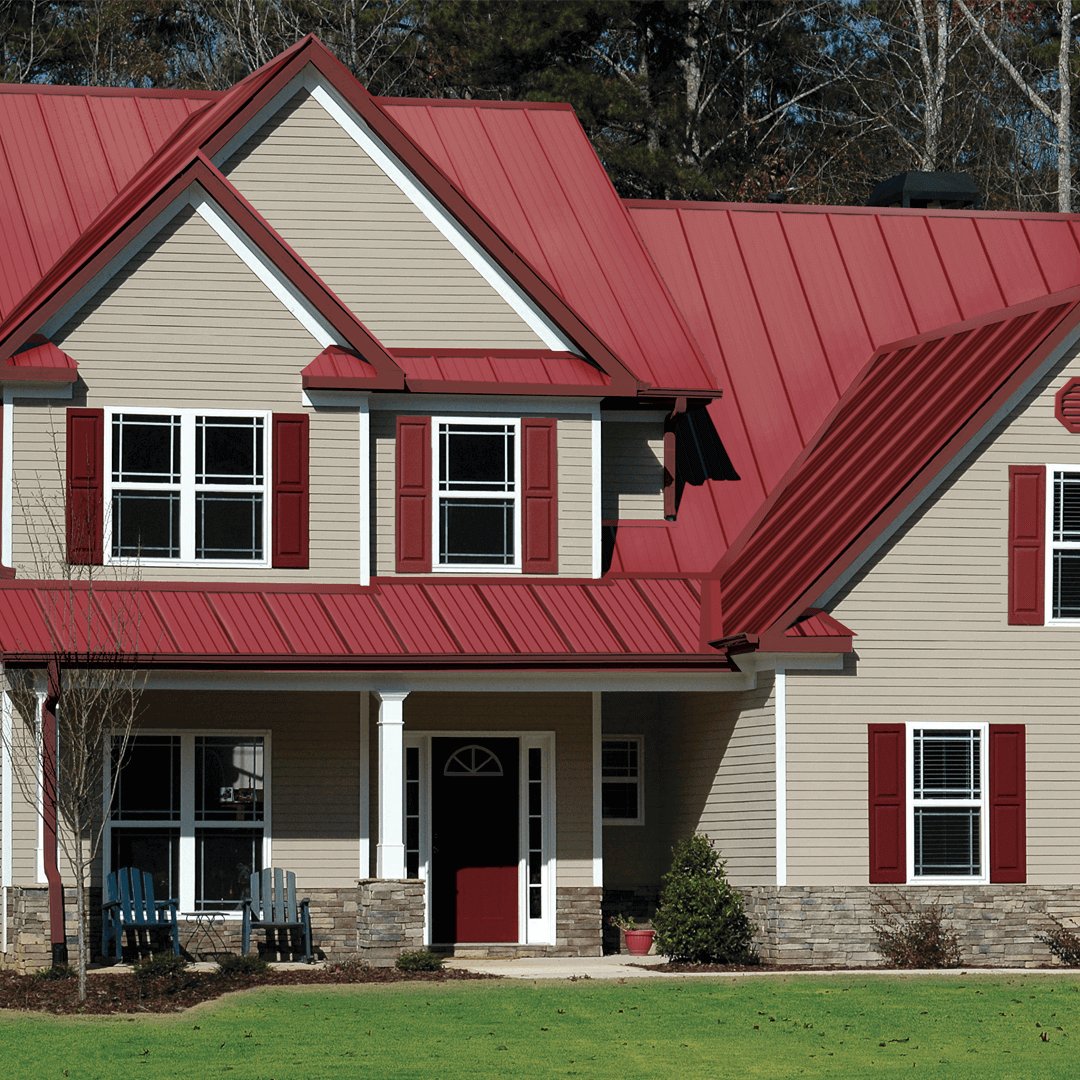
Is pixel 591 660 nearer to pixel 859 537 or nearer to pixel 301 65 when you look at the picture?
pixel 859 537

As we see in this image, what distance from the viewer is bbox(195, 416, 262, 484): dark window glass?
66.1 ft

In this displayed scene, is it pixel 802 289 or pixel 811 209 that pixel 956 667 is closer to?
pixel 802 289

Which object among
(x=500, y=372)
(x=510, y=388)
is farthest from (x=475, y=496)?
(x=500, y=372)

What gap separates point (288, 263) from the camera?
2020cm

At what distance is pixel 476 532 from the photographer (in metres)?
21.0

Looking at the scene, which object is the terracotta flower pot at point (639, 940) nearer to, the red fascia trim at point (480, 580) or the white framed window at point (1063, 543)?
the red fascia trim at point (480, 580)

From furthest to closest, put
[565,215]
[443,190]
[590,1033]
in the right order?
[565,215]
[443,190]
[590,1033]

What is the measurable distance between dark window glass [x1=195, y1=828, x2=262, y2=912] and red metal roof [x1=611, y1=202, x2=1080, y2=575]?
554 cm

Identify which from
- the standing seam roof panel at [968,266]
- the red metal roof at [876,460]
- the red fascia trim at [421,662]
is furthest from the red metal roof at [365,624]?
the standing seam roof panel at [968,266]

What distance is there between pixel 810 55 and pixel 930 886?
25686 millimetres

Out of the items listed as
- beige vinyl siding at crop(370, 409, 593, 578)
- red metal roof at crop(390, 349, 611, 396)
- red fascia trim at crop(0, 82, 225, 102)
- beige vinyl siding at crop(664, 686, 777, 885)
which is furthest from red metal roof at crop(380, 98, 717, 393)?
beige vinyl siding at crop(664, 686, 777, 885)

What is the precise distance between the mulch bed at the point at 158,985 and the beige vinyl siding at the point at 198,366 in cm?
415

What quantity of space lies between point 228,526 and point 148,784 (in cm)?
273

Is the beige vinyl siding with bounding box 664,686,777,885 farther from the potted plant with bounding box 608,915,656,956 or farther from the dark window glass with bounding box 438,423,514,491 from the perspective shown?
the dark window glass with bounding box 438,423,514,491
